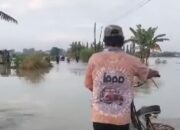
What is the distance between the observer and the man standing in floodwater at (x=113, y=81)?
446 cm

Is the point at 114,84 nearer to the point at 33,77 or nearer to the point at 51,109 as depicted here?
the point at 51,109

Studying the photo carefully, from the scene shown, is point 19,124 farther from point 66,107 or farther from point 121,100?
point 121,100

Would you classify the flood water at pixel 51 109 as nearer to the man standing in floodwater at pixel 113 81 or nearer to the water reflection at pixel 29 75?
the man standing in floodwater at pixel 113 81

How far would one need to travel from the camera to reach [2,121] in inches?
523

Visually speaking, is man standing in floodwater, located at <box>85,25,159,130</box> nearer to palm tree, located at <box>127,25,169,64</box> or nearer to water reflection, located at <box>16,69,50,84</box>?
water reflection, located at <box>16,69,50,84</box>

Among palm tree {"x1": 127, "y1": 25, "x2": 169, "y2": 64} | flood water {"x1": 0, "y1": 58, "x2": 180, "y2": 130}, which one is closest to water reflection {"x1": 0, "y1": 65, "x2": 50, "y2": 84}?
flood water {"x1": 0, "y1": 58, "x2": 180, "y2": 130}

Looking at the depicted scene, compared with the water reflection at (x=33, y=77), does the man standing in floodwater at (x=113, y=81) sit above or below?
above

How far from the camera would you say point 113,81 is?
448 centimetres

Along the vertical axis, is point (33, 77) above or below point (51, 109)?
below

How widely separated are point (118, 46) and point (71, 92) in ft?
57.8

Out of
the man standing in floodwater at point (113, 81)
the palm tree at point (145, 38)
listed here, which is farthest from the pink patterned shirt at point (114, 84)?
the palm tree at point (145, 38)

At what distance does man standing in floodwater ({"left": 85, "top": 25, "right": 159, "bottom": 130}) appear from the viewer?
4.46 metres

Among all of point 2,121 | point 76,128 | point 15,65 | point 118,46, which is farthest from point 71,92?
point 15,65

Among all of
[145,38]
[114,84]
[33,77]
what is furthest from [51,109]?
[145,38]
